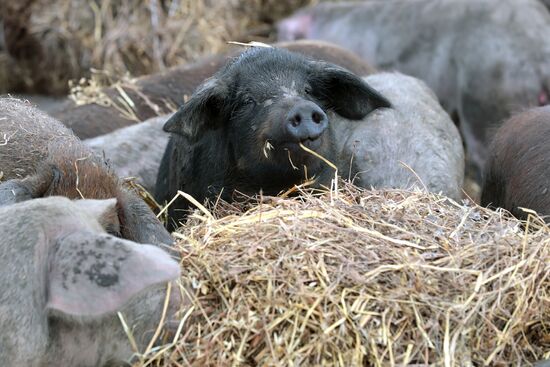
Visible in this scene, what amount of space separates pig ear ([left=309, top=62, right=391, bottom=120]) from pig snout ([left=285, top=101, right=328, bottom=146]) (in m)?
0.55

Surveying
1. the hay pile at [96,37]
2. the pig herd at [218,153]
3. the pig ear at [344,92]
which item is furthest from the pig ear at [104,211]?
the hay pile at [96,37]

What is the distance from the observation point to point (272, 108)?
5.10 metres

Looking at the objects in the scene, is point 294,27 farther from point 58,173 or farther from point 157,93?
point 58,173

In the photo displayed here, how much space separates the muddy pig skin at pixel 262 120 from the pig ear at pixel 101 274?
66.2 inches

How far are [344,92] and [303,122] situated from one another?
0.84m

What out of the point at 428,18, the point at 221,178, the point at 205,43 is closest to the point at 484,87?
the point at 428,18

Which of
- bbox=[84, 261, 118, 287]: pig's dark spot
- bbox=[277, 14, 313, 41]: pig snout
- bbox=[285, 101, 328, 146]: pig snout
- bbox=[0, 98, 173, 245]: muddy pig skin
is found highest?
Result: bbox=[84, 261, 118, 287]: pig's dark spot

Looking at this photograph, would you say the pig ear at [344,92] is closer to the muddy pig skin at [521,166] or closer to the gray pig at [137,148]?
the muddy pig skin at [521,166]

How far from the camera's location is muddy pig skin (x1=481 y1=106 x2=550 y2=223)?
17.9ft

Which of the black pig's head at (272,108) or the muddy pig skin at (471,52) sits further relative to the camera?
the muddy pig skin at (471,52)

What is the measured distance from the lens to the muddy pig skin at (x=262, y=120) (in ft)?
16.5

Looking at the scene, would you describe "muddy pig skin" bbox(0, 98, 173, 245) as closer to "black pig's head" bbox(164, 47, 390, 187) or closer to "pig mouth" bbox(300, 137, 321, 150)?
"black pig's head" bbox(164, 47, 390, 187)

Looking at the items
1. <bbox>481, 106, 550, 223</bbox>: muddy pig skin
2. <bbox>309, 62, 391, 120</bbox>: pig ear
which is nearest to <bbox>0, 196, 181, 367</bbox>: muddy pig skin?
<bbox>309, 62, 391, 120</bbox>: pig ear

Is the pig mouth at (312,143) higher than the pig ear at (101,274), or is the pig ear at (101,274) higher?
the pig ear at (101,274)
